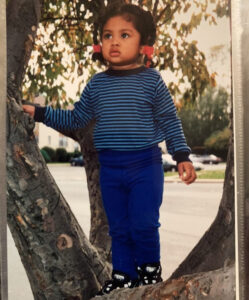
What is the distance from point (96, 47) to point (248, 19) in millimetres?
752

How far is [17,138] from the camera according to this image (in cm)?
253

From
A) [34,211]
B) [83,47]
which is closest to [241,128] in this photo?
[83,47]

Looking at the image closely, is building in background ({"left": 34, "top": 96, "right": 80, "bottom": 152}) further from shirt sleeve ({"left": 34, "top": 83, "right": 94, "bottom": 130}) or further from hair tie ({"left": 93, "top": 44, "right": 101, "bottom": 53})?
hair tie ({"left": 93, "top": 44, "right": 101, "bottom": 53})

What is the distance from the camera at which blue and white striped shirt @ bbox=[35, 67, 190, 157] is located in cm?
262

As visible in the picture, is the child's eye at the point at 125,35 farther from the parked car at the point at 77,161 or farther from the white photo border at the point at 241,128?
the parked car at the point at 77,161

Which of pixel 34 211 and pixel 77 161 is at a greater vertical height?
pixel 77 161

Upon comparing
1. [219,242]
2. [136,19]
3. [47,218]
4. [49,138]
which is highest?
[136,19]

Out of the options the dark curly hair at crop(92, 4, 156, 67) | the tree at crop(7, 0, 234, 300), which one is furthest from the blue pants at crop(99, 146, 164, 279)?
the dark curly hair at crop(92, 4, 156, 67)

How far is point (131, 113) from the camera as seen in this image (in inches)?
103

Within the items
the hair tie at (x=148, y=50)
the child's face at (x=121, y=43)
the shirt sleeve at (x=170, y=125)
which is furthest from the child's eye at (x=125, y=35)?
the shirt sleeve at (x=170, y=125)

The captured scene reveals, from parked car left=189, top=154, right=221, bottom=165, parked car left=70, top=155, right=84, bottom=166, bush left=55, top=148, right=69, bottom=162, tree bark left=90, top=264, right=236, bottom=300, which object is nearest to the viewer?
tree bark left=90, top=264, right=236, bottom=300

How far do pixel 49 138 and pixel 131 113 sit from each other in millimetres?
435

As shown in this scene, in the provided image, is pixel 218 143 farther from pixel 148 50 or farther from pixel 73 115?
pixel 73 115

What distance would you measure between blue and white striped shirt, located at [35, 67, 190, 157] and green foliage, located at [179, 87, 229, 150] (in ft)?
0.18
